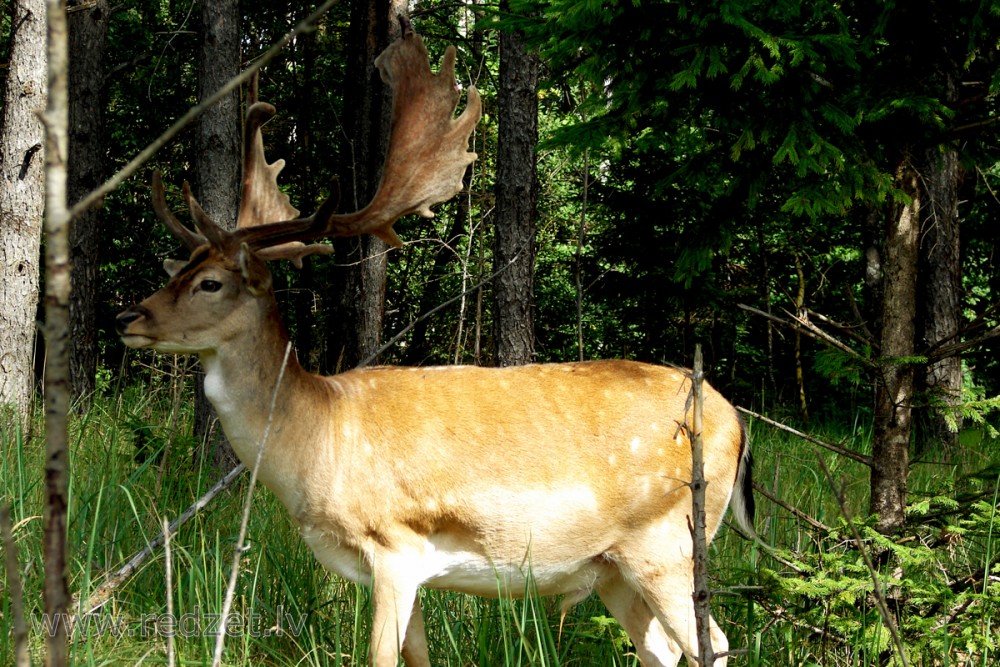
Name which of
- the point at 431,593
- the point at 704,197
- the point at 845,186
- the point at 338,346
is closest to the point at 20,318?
the point at 338,346

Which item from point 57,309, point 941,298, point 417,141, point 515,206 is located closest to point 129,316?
point 417,141

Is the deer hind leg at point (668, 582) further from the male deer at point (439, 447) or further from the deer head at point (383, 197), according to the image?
the deer head at point (383, 197)

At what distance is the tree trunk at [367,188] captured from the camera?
9.33 m

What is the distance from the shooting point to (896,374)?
4.09m

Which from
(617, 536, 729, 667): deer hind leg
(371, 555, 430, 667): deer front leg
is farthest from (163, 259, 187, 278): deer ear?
(617, 536, 729, 667): deer hind leg

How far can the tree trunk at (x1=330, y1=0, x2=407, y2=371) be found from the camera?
9.33 meters

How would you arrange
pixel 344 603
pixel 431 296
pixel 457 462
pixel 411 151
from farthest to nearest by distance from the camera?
pixel 431 296 → pixel 344 603 → pixel 411 151 → pixel 457 462

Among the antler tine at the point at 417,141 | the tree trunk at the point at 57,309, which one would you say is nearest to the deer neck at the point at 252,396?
the antler tine at the point at 417,141

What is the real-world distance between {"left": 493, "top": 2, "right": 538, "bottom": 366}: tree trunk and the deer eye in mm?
4126

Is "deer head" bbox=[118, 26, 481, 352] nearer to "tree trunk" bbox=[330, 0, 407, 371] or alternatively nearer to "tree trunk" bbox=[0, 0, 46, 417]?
"tree trunk" bbox=[330, 0, 407, 371]

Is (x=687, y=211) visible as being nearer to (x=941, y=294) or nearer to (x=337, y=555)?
(x=337, y=555)

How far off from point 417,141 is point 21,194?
5.13m

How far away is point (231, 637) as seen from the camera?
3846 millimetres

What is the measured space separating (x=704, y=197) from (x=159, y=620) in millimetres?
7115
